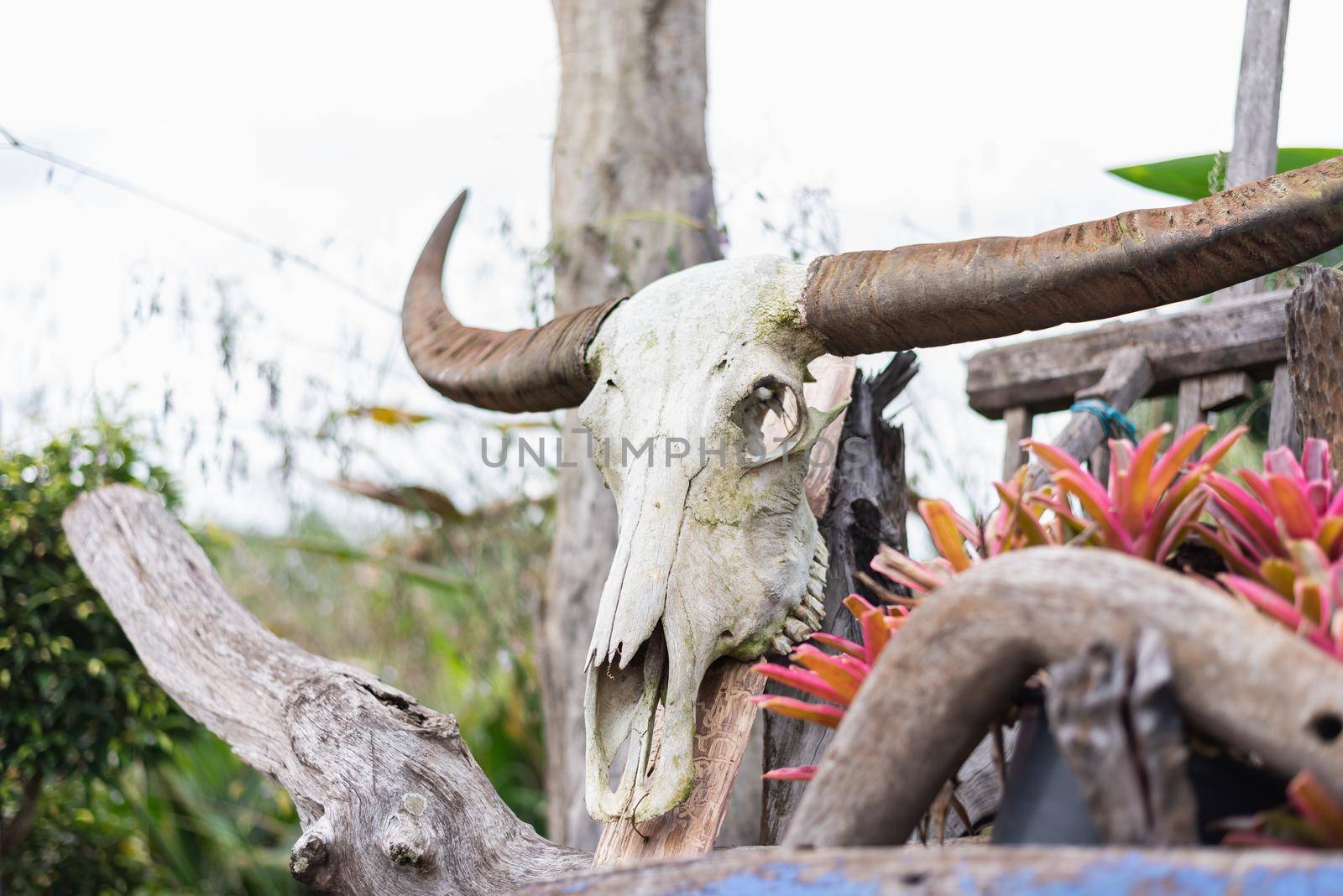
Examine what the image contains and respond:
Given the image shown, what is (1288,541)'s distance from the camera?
3.80ft

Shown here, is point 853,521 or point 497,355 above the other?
point 497,355

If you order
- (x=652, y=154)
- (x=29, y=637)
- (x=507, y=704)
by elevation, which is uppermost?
(x=652, y=154)

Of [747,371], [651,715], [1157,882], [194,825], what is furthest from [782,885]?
[194,825]

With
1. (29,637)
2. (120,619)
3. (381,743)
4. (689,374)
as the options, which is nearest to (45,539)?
(29,637)

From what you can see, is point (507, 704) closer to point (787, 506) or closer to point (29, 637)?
point (29, 637)

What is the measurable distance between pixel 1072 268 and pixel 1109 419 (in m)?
1.17

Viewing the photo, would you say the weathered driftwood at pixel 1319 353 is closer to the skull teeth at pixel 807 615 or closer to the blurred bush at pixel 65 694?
the skull teeth at pixel 807 615

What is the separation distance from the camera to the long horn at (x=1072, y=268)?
161 centimetres

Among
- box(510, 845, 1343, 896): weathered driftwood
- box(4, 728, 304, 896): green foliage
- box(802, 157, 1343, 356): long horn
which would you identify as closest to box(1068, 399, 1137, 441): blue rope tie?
box(802, 157, 1343, 356): long horn

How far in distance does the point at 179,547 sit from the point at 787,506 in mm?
1853

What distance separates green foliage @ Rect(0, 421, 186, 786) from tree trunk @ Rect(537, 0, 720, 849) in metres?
1.47

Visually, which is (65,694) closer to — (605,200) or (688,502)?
(688,502)

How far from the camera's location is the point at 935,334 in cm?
193

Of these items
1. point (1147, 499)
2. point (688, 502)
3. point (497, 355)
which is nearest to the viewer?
point (1147, 499)
